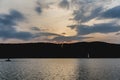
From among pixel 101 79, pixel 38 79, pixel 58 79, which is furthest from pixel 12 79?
pixel 101 79

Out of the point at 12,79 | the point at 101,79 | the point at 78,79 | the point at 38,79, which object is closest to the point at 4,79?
the point at 12,79

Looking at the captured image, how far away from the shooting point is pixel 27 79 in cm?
9288

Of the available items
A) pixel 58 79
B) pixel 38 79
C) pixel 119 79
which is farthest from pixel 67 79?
pixel 119 79

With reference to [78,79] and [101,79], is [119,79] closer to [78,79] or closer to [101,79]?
[101,79]

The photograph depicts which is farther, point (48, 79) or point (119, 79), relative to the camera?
point (48, 79)

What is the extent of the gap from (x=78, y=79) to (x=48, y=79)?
998 centimetres

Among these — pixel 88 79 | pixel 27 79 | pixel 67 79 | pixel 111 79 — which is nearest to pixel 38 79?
pixel 27 79

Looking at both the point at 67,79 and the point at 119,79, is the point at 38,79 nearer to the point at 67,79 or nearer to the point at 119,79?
the point at 67,79

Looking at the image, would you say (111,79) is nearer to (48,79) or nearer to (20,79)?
(48,79)

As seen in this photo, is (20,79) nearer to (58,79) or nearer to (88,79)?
(58,79)

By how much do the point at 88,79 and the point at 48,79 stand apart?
1333cm

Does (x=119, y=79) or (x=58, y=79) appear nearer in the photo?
(x=119, y=79)

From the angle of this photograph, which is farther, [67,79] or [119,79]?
[67,79]

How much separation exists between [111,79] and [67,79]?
14610mm
